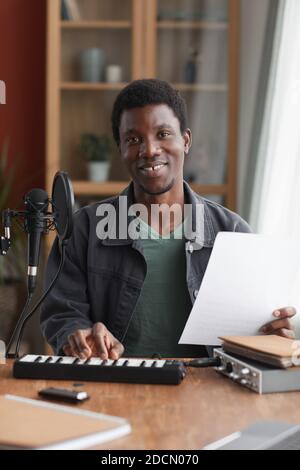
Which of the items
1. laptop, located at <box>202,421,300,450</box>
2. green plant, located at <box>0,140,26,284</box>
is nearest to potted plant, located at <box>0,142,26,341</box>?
green plant, located at <box>0,140,26,284</box>

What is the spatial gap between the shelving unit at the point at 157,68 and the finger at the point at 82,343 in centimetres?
224

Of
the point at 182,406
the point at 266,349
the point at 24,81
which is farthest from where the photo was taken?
the point at 24,81

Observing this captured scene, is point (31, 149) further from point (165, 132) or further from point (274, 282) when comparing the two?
point (274, 282)

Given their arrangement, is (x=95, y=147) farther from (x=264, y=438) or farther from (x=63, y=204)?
(x=264, y=438)

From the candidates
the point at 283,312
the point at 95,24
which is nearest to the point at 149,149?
the point at 283,312

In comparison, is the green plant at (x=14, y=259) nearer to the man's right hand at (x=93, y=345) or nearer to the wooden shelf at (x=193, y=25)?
the wooden shelf at (x=193, y=25)

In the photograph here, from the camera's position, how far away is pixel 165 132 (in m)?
1.97

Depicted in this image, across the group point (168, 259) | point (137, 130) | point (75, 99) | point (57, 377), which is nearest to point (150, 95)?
point (137, 130)

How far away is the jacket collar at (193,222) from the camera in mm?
1936

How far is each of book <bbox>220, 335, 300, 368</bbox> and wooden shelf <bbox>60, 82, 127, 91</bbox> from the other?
2522 millimetres

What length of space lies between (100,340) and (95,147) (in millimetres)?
2401

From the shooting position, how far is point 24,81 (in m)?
4.13

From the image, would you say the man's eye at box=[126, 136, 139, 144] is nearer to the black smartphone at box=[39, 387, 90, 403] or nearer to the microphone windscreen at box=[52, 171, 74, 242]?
the microphone windscreen at box=[52, 171, 74, 242]

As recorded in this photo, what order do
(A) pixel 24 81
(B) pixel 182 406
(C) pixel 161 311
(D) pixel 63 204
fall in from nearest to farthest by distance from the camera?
(B) pixel 182 406, (D) pixel 63 204, (C) pixel 161 311, (A) pixel 24 81
